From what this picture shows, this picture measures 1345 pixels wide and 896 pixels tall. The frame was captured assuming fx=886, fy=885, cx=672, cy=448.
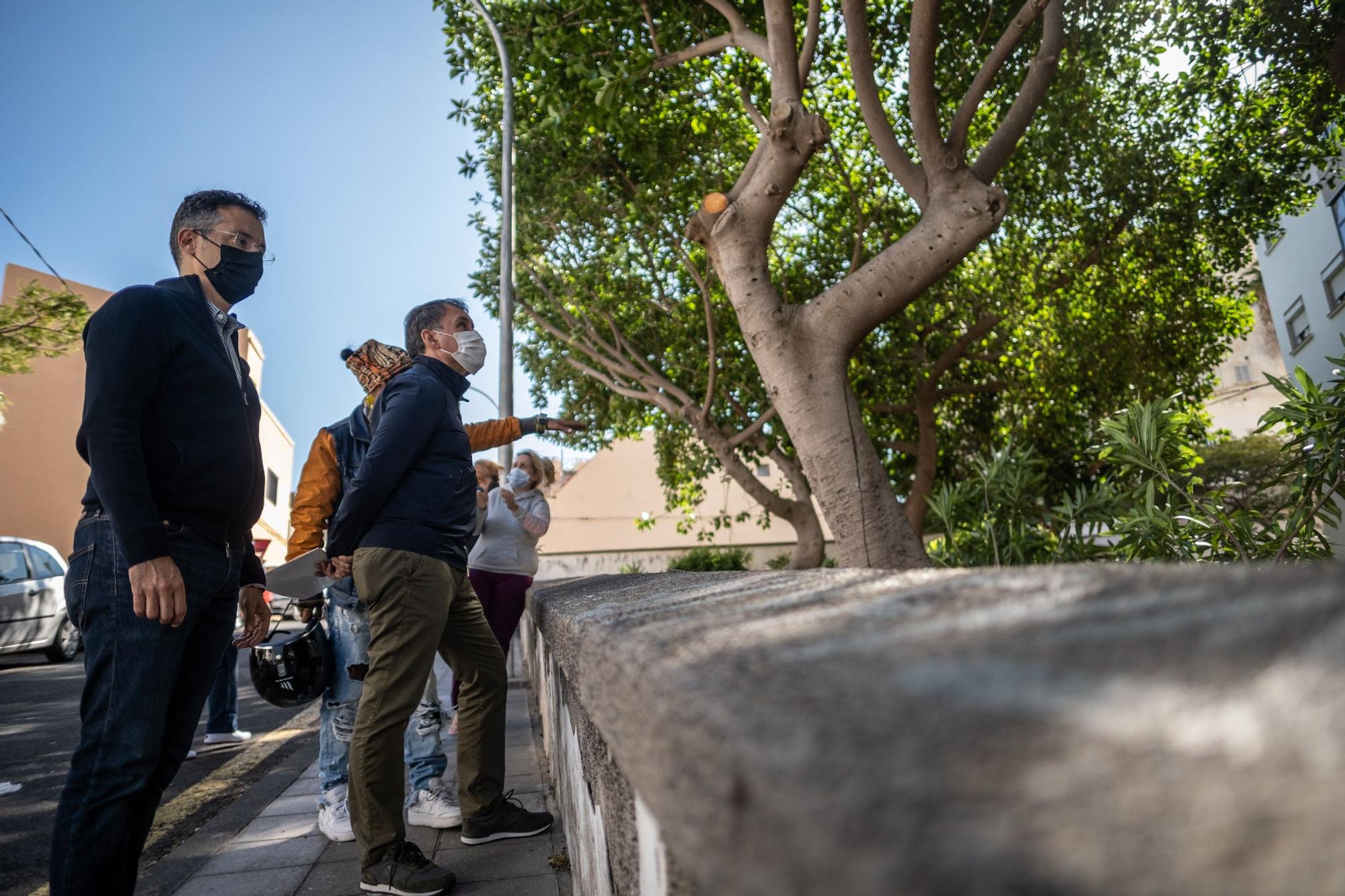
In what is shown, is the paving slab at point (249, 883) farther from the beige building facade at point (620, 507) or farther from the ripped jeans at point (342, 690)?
the beige building facade at point (620, 507)

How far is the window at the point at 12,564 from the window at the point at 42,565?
11 centimetres

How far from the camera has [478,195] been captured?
13.5 metres

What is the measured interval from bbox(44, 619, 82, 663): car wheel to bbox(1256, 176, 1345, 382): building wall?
62.9 feet

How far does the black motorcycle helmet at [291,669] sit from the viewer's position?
377 centimetres

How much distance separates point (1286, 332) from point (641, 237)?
1465 cm

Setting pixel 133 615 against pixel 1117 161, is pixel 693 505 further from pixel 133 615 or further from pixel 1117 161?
pixel 133 615

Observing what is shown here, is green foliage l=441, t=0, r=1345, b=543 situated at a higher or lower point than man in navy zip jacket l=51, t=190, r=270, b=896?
higher

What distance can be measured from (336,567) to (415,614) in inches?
21.1

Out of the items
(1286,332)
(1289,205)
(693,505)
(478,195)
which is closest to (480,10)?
(478,195)

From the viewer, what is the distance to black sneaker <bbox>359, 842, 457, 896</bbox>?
9.96 ft

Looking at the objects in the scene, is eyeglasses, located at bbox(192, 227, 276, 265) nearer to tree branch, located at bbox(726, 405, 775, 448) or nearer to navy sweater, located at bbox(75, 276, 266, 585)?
navy sweater, located at bbox(75, 276, 266, 585)

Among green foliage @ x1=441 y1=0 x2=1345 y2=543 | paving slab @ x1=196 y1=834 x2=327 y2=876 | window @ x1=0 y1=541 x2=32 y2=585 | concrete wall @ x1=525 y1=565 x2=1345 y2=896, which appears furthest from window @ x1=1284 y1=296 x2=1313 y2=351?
window @ x1=0 y1=541 x2=32 y2=585

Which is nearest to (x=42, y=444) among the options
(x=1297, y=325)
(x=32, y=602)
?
(x=32, y=602)

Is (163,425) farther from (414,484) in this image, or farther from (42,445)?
(42,445)
